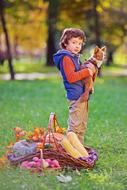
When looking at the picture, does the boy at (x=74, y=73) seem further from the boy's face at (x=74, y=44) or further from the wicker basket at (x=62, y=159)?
the wicker basket at (x=62, y=159)

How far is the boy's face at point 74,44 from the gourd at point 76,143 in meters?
1.07

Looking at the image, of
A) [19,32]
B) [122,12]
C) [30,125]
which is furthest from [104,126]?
[19,32]

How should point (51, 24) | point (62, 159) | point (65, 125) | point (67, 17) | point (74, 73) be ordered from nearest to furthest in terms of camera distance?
point (62, 159)
point (74, 73)
point (65, 125)
point (67, 17)
point (51, 24)

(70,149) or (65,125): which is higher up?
(70,149)

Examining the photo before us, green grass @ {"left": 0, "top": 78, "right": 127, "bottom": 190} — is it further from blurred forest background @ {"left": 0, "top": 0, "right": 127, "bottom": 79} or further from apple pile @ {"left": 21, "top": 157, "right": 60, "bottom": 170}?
blurred forest background @ {"left": 0, "top": 0, "right": 127, "bottom": 79}

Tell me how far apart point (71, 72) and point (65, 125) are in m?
3.88

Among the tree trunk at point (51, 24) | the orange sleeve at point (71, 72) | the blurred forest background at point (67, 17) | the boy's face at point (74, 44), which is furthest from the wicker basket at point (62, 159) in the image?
the tree trunk at point (51, 24)

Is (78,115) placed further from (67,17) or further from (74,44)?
(67,17)

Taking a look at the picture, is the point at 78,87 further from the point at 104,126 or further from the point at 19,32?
the point at 19,32

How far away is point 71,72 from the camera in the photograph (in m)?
7.20

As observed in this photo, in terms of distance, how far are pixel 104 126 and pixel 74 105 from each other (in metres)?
3.74

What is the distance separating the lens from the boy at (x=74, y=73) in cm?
722

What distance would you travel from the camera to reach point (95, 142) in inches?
363

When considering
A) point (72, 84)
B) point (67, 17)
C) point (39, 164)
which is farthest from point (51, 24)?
point (39, 164)
